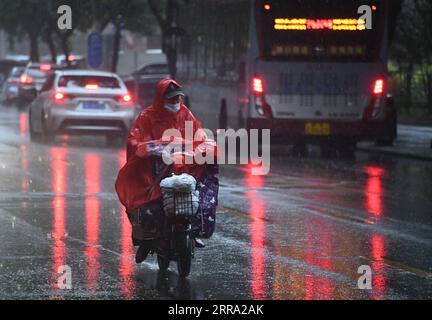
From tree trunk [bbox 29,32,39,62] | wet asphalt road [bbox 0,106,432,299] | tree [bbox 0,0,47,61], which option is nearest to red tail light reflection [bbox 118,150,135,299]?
wet asphalt road [bbox 0,106,432,299]

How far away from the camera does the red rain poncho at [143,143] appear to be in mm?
9391

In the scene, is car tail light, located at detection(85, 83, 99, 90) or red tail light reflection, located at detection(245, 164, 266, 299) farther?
car tail light, located at detection(85, 83, 99, 90)

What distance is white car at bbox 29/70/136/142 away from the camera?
24531mm

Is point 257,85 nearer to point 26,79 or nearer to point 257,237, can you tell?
point 257,237

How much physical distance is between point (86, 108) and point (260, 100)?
12.7ft

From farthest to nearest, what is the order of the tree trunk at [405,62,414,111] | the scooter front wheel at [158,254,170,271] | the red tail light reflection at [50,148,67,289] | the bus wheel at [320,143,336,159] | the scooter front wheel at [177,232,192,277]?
1. the tree trunk at [405,62,414,111]
2. the bus wheel at [320,143,336,159]
3. the red tail light reflection at [50,148,67,289]
4. the scooter front wheel at [158,254,170,271]
5. the scooter front wheel at [177,232,192,277]

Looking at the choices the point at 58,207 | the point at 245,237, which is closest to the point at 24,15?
the point at 58,207

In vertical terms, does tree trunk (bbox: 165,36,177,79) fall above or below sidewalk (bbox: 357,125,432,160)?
above

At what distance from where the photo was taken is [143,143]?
30.6ft

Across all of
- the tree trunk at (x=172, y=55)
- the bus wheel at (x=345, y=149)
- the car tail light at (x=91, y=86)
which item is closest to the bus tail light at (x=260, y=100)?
the bus wheel at (x=345, y=149)

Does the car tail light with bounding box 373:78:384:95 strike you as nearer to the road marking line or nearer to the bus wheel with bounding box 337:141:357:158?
the bus wheel with bounding box 337:141:357:158

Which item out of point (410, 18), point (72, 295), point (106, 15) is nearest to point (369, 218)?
point (72, 295)

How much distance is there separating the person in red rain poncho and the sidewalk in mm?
14576

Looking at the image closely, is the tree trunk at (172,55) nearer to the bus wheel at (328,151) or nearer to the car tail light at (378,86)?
the bus wheel at (328,151)
